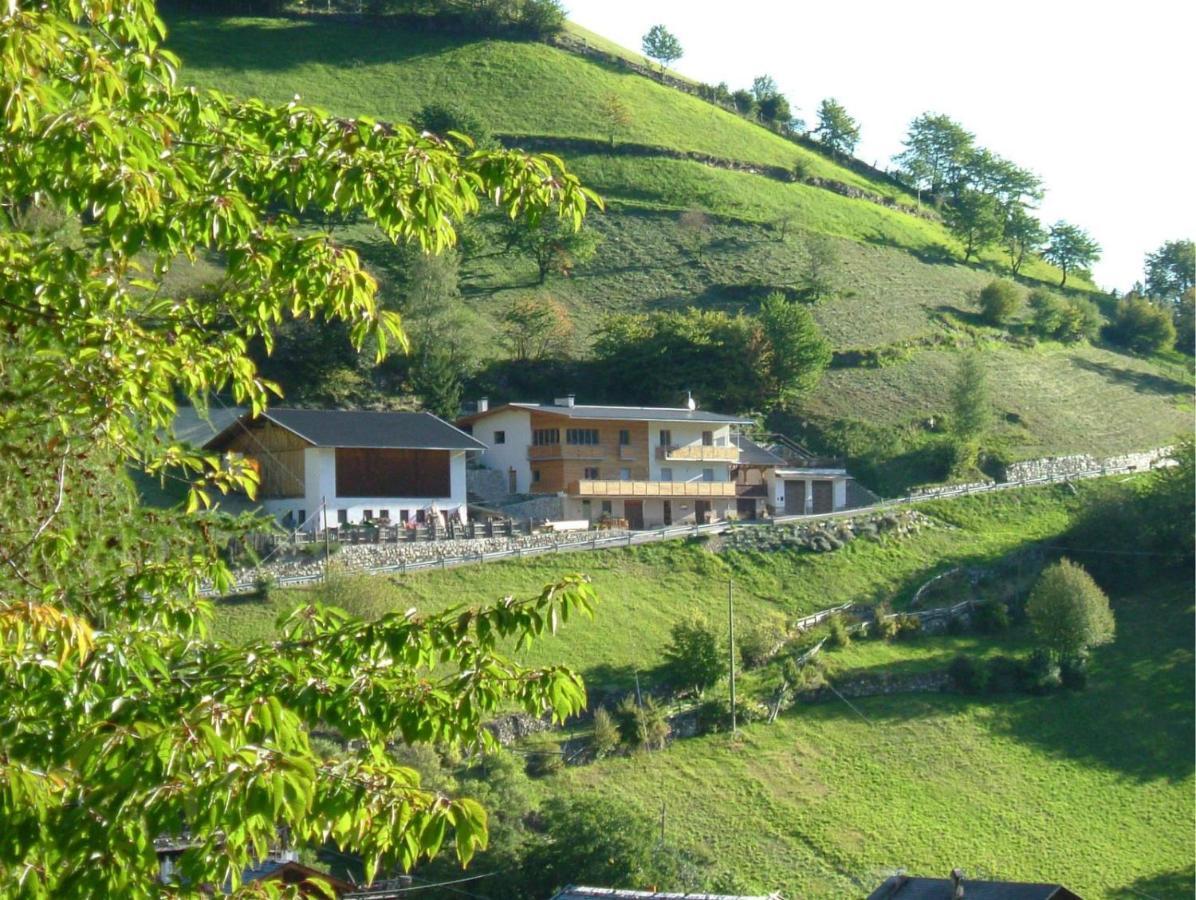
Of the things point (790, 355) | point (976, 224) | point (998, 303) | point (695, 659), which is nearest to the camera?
point (695, 659)

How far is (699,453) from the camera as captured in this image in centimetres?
6009

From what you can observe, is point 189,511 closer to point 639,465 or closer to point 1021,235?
point 639,465

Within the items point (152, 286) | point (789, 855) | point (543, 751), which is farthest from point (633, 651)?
point (152, 286)

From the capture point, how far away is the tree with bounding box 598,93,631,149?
104625mm

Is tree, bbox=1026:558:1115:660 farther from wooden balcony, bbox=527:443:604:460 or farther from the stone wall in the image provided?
the stone wall

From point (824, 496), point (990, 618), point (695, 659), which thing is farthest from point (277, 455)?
point (990, 618)

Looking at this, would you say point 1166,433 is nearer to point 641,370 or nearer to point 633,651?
point 641,370

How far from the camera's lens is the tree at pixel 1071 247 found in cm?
11006

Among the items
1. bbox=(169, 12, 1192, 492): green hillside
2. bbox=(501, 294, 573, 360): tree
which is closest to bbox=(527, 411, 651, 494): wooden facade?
bbox=(169, 12, 1192, 492): green hillside

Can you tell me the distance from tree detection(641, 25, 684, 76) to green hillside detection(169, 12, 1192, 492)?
47.7ft

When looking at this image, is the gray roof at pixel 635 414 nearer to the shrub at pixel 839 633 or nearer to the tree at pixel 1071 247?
the shrub at pixel 839 633

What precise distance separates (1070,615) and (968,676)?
454 centimetres

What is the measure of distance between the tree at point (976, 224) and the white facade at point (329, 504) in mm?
64731

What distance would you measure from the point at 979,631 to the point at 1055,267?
73594mm
